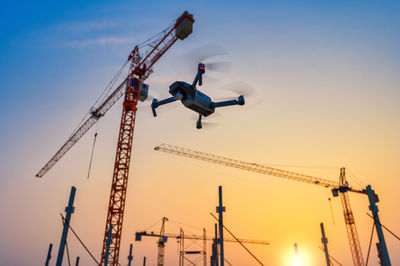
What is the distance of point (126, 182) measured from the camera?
53.3 m

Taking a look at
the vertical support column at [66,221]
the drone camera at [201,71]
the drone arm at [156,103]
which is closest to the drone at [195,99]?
the drone arm at [156,103]

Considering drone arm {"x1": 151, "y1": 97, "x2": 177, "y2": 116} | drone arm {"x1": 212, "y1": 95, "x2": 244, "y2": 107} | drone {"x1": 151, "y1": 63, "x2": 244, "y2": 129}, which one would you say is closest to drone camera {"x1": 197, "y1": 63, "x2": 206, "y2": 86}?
drone {"x1": 151, "y1": 63, "x2": 244, "y2": 129}

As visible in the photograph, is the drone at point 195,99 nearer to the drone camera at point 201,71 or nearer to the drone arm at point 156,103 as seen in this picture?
the drone arm at point 156,103

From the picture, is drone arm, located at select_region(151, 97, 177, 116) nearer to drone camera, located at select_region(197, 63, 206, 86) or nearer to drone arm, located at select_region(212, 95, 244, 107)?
drone arm, located at select_region(212, 95, 244, 107)

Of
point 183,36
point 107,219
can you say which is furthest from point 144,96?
point 107,219

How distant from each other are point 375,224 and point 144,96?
49026 mm

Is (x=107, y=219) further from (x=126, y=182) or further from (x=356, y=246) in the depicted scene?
(x=356, y=246)

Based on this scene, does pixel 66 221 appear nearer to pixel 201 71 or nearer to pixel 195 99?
pixel 195 99

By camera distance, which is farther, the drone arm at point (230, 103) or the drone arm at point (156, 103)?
the drone arm at point (156, 103)

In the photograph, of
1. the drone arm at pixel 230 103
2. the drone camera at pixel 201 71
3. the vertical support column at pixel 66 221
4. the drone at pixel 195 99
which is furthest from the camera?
the vertical support column at pixel 66 221

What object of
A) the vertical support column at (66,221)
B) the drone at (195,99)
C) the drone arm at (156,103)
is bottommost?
the vertical support column at (66,221)

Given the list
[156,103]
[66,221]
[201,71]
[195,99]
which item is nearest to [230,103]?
[195,99]

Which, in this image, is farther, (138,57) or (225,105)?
(138,57)

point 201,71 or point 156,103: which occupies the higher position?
point 156,103
